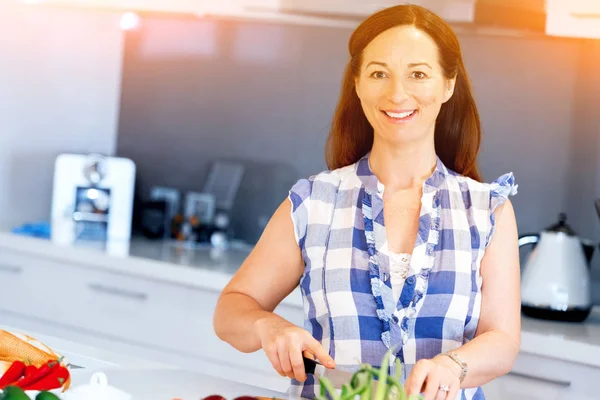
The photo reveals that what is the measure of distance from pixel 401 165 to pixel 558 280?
0.79m

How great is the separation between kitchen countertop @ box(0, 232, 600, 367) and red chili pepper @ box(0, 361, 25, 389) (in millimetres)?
1160

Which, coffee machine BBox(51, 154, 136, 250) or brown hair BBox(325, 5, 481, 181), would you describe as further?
coffee machine BBox(51, 154, 136, 250)

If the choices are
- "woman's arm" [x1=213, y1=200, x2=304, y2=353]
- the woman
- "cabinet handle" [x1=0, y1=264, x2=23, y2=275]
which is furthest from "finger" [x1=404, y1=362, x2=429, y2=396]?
"cabinet handle" [x1=0, y1=264, x2=23, y2=275]

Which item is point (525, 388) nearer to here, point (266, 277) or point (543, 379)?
point (543, 379)

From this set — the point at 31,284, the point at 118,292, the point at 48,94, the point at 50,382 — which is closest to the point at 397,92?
the point at 50,382

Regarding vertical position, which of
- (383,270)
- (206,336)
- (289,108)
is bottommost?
(206,336)

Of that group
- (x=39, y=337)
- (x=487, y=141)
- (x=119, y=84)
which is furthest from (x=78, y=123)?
(x=39, y=337)

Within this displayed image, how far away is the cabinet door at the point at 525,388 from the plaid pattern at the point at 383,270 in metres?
0.53

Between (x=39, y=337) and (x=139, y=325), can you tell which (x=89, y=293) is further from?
(x=39, y=337)

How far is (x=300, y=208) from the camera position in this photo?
150 cm

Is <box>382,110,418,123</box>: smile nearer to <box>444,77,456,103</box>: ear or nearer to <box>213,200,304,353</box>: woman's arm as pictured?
<box>444,77,456,103</box>: ear

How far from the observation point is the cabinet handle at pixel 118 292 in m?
2.52

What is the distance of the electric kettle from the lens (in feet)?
6.94

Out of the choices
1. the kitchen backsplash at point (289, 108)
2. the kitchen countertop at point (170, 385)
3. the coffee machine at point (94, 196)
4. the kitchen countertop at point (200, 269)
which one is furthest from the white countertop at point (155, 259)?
the kitchen countertop at point (170, 385)
